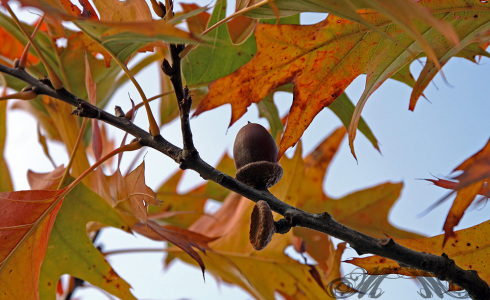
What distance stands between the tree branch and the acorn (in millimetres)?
26

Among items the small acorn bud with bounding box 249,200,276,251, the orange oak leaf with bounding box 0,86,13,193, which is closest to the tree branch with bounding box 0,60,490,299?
the small acorn bud with bounding box 249,200,276,251

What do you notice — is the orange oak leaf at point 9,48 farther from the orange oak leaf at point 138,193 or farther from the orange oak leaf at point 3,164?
the orange oak leaf at point 138,193

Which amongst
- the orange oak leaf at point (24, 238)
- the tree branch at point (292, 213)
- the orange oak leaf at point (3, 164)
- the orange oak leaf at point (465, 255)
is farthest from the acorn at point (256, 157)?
the orange oak leaf at point (3, 164)

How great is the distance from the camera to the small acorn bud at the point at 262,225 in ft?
1.81

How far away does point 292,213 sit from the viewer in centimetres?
56

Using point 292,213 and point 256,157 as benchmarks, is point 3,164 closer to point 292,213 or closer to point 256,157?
point 256,157

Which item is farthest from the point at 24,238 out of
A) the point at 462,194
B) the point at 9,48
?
the point at 9,48

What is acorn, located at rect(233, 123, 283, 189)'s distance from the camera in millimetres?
663

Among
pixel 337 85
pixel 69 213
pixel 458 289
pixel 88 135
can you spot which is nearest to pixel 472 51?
pixel 337 85

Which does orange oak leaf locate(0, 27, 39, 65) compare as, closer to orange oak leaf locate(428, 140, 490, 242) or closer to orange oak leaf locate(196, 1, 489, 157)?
orange oak leaf locate(196, 1, 489, 157)

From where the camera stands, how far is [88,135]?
4.01 feet

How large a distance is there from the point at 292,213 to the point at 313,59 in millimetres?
216

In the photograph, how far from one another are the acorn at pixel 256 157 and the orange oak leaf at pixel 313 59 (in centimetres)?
6

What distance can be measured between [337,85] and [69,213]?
57cm
